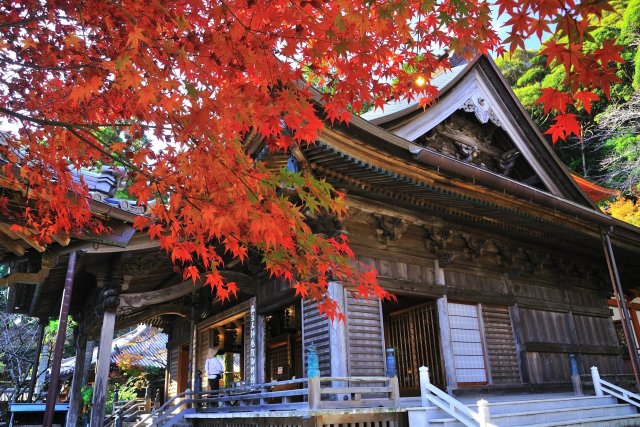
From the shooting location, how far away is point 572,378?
10.5m

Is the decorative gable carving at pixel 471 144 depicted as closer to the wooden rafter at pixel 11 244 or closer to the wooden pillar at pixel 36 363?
the wooden rafter at pixel 11 244

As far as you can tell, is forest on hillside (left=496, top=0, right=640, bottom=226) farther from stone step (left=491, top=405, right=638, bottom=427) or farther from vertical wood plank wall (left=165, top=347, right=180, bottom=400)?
vertical wood plank wall (left=165, top=347, right=180, bottom=400)

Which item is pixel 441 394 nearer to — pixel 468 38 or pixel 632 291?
pixel 468 38

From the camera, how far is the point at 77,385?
390 inches

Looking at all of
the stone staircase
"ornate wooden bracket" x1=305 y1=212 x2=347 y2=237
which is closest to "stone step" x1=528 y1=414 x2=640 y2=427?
the stone staircase

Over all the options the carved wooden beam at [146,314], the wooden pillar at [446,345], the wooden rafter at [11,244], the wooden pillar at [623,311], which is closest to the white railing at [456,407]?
the wooden pillar at [446,345]

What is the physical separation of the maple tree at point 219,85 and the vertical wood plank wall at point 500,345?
5.38 meters

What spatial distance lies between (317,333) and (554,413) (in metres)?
4.36

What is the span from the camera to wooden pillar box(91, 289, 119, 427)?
7582mm

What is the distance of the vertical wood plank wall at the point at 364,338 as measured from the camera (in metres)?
7.82

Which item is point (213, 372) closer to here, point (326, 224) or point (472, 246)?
point (326, 224)

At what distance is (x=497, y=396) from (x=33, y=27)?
10.0 meters

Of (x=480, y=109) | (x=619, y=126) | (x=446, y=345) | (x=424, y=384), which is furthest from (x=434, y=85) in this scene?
(x=619, y=126)

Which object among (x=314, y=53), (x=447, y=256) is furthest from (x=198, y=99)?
(x=447, y=256)
